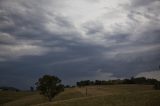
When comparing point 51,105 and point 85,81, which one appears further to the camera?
point 85,81

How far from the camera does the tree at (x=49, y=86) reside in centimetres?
10800

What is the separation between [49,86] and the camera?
108312mm

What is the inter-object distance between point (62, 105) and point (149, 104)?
2133 centimetres

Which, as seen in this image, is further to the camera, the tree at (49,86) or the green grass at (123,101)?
the tree at (49,86)

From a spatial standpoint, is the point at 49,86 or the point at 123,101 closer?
the point at 123,101

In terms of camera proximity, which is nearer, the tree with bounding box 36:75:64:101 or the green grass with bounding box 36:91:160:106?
the green grass with bounding box 36:91:160:106

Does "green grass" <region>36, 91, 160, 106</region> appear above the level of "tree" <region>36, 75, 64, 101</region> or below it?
below

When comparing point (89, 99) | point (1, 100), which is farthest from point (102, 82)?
point (89, 99)

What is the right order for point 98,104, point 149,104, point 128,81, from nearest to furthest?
point 149,104 → point 98,104 → point 128,81

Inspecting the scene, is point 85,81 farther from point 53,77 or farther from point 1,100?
point 53,77

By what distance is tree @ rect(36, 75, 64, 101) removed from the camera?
108000mm

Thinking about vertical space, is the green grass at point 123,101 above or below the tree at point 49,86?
below

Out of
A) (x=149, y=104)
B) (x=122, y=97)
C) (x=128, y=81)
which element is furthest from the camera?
(x=128, y=81)

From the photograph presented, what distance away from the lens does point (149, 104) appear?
63406 mm
